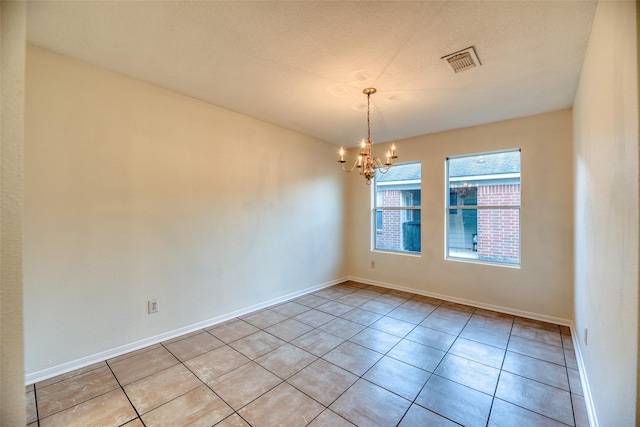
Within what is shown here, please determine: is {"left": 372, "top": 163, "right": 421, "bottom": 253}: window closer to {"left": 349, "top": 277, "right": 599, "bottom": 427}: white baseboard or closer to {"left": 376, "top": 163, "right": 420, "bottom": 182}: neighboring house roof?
{"left": 376, "top": 163, "right": 420, "bottom": 182}: neighboring house roof

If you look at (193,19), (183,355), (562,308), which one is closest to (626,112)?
(193,19)

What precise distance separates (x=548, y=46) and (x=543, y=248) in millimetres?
2434

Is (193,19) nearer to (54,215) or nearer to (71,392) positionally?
(54,215)

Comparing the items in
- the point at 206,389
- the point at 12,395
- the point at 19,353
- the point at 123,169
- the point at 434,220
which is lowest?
the point at 206,389

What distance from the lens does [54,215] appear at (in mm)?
2143

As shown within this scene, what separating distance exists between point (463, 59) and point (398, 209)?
9.28ft

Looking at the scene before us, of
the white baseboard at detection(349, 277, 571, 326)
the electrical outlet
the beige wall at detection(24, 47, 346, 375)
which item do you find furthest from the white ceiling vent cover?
the electrical outlet

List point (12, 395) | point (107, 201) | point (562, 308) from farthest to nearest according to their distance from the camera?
point (562, 308)
point (107, 201)
point (12, 395)

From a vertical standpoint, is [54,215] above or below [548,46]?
below

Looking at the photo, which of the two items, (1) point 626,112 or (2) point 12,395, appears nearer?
(2) point 12,395

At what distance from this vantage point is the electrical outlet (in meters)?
2.67

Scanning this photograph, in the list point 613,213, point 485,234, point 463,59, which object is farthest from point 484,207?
point 613,213

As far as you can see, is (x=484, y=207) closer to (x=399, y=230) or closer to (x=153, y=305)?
(x=399, y=230)

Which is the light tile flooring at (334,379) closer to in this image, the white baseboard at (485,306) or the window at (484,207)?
the white baseboard at (485,306)
